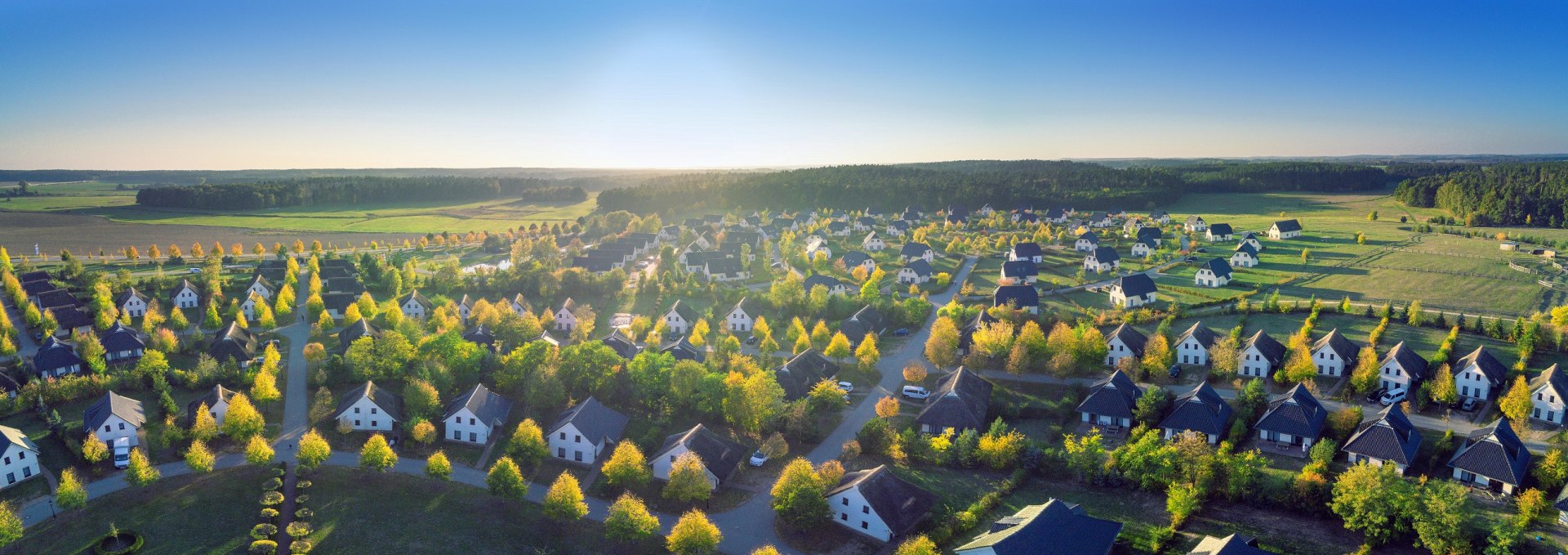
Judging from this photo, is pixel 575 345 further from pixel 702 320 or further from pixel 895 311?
pixel 895 311

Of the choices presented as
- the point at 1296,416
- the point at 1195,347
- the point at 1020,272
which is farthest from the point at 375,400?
the point at 1020,272

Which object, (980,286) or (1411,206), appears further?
(1411,206)

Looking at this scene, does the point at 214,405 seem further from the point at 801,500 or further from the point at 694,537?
the point at 801,500

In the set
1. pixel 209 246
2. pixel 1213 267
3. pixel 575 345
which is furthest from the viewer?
pixel 209 246

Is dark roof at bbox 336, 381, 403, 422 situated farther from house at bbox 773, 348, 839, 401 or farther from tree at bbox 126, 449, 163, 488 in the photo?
house at bbox 773, 348, 839, 401

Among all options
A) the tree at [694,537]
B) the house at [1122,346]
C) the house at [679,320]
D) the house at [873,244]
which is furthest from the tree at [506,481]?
the house at [873,244]

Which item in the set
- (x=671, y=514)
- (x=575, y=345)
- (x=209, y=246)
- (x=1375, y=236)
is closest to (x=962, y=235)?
(x=1375, y=236)

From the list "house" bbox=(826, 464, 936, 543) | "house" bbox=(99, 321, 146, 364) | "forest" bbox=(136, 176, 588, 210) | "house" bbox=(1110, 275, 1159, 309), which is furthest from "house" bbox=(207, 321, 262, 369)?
"forest" bbox=(136, 176, 588, 210)

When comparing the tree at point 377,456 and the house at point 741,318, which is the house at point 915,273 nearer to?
the house at point 741,318
